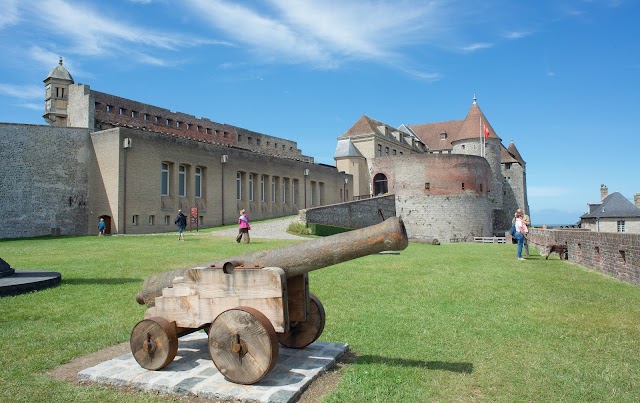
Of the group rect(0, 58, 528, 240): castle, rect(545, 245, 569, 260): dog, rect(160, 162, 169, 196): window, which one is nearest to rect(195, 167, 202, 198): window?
rect(0, 58, 528, 240): castle

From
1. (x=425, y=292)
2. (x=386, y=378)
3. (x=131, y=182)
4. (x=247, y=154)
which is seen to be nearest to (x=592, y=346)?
(x=386, y=378)

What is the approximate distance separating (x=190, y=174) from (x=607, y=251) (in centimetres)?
2674

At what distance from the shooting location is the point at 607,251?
11.4m

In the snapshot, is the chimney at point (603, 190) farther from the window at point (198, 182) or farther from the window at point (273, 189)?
the window at point (198, 182)

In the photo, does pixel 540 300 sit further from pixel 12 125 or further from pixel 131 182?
pixel 12 125

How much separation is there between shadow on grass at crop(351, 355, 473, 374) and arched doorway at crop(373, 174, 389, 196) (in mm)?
47329

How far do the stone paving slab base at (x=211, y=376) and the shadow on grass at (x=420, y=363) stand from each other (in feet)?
0.90

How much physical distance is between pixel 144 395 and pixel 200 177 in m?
31.2

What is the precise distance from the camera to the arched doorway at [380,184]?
172ft

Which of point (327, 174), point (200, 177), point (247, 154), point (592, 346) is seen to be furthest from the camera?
point (327, 174)

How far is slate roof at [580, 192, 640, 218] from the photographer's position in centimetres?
4450

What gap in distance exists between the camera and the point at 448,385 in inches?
164

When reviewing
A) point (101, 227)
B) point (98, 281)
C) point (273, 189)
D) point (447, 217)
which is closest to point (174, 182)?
point (101, 227)

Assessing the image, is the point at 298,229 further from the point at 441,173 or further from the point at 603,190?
the point at 603,190
